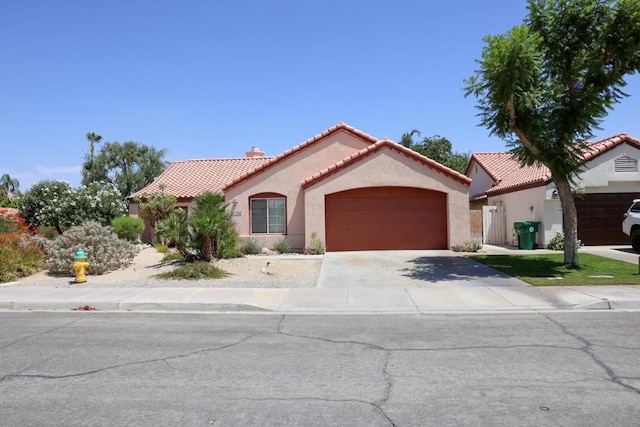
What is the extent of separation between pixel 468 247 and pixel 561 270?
229 inches

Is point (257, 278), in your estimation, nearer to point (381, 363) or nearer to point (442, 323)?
point (442, 323)

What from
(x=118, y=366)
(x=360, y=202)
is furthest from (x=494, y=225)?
(x=118, y=366)

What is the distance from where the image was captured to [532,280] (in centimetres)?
1238

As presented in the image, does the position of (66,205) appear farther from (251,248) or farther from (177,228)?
(177,228)

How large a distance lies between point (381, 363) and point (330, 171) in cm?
1478

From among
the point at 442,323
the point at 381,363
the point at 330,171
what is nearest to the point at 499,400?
the point at 381,363

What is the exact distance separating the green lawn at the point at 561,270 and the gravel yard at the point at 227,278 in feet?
18.9

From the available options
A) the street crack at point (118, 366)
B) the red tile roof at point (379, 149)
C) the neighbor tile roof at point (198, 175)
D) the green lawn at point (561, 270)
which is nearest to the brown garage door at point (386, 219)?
the red tile roof at point (379, 149)

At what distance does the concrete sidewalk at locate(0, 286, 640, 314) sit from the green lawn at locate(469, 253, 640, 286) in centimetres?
67

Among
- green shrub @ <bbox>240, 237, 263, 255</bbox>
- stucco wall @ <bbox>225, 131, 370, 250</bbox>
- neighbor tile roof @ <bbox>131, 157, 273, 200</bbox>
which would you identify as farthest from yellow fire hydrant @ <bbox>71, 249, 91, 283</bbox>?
neighbor tile roof @ <bbox>131, 157, 273, 200</bbox>

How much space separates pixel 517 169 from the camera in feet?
87.4

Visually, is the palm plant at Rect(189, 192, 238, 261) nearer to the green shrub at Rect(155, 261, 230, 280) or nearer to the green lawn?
the green shrub at Rect(155, 261, 230, 280)

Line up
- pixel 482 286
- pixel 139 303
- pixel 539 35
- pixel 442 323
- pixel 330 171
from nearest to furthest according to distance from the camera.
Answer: pixel 442 323 < pixel 139 303 < pixel 482 286 < pixel 539 35 < pixel 330 171

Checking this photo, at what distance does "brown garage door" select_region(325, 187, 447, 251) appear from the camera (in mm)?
20750
